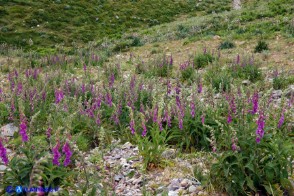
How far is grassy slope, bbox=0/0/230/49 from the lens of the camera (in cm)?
3028

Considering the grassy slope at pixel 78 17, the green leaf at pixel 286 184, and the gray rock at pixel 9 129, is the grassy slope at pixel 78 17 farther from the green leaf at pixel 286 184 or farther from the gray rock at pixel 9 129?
the green leaf at pixel 286 184

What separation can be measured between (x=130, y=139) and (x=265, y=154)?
3.07 metres

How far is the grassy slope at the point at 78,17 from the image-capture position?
30.3m

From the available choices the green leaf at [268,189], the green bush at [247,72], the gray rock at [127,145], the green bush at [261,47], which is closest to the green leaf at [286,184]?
the green leaf at [268,189]

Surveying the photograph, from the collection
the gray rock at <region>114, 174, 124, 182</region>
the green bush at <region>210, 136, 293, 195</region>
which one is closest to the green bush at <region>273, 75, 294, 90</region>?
the green bush at <region>210, 136, 293, 195</region>

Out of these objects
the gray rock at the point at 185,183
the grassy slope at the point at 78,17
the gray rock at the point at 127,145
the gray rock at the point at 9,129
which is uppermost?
the gray rock at the point at 185,183

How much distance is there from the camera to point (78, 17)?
1404 inches

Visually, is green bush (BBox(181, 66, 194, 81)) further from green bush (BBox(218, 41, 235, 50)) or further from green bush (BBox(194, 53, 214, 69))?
green bush (BBox(218, 41, 235, 50))

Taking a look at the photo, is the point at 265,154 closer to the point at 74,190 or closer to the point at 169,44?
the point at 74,190

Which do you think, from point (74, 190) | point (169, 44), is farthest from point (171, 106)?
point (169, 44)

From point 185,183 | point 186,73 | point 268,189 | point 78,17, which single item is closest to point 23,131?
point 185,183

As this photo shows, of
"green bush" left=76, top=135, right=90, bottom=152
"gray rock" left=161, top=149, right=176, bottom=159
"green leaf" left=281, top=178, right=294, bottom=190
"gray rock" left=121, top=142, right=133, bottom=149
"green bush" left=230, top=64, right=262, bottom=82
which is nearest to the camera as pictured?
"green leaf" left=281, top=178, right=294, bottom=190

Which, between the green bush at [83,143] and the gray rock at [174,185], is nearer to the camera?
the gray rock at [174,185]

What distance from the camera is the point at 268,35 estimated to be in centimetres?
1673
